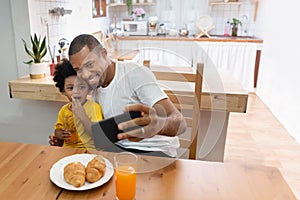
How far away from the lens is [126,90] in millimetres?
1313

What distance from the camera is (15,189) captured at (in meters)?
0.94

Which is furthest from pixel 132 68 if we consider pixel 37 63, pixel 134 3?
pixel 134 3

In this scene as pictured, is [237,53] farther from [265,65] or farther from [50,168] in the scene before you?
[50,168]

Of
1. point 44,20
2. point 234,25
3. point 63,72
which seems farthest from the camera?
point 234,25

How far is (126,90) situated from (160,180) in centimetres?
48

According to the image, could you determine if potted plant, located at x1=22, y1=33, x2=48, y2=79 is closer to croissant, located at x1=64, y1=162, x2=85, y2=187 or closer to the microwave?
croissant, located at x1=64, y1=162, x2=85, y2=187

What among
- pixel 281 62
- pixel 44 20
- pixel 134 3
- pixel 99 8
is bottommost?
pixel 281 62

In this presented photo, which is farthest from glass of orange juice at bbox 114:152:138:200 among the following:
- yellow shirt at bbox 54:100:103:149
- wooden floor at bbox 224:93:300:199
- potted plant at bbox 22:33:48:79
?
wooden floor at bbox 224:93:300:199

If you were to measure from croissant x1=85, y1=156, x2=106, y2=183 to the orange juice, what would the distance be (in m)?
0.11

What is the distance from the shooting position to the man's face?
118 cm

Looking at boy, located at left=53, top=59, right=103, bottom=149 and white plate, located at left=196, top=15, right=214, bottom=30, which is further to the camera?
white plate, located at left=196, top=15, right=214, bottom=30

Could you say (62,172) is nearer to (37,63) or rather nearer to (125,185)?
(125,185)

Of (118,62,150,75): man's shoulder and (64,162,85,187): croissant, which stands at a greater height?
(118,62,150,75): man's shoulder

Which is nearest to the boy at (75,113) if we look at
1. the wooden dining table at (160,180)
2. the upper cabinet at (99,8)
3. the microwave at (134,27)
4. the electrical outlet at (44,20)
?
the wooden dining table at (160,180)
